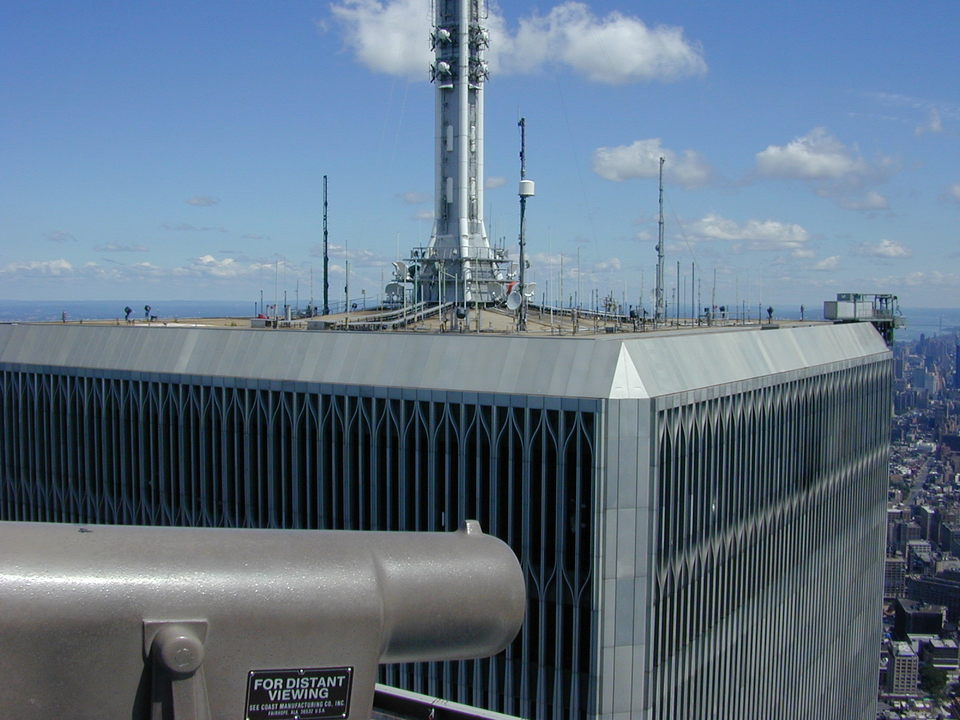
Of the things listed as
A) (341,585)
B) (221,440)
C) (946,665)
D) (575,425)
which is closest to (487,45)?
(221,440)

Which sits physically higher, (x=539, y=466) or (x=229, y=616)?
(x=229, y=616)

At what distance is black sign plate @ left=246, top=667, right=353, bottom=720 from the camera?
875 cm

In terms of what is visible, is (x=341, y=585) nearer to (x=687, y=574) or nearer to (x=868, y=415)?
(x=687, y=574)

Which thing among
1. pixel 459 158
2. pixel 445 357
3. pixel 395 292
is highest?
pixel 459 158

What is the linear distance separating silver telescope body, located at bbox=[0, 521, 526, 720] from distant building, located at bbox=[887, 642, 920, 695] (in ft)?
578

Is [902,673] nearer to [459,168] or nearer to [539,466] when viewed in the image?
[459,168]

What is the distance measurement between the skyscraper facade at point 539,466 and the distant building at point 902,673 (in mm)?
115793

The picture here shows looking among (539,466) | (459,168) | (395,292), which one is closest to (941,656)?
(395,292)

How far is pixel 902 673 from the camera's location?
167 meters

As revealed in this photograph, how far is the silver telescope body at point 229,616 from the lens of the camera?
812 centimetres

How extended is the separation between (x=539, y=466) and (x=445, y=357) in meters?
→ 6.15

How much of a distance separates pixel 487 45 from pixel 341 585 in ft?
196

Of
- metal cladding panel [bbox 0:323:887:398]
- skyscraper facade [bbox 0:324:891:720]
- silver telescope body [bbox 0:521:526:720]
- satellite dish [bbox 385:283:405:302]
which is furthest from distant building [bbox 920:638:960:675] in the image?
silver telescope body [bbox 0:521:526:720]

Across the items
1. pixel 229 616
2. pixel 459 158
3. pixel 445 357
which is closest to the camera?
pixel 229 616
